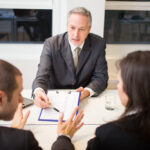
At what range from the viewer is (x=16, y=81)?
1196 millimetres

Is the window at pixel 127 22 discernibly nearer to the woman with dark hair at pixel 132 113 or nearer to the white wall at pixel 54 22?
the white wall at pixel 54 22

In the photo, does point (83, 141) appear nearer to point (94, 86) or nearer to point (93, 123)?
point (93, 123)

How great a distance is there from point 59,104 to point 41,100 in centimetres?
12

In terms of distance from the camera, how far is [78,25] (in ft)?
7.30

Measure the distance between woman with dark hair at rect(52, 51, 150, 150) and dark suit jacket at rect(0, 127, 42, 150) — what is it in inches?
12.0

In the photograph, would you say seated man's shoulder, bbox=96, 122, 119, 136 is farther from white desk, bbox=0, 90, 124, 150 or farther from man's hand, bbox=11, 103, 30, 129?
man's hand, bbox=11, 103, 30, 129

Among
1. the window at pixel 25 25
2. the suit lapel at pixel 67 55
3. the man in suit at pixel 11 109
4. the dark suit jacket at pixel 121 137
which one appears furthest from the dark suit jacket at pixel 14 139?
the window at pixel 25 25

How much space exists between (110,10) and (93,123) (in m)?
1.94

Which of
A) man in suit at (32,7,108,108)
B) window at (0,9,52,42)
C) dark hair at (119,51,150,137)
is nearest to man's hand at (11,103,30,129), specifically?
dark hair at (119,51,150,137)

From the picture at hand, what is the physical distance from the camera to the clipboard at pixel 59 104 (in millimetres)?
1680

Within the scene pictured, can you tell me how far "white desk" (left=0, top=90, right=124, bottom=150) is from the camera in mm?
1445

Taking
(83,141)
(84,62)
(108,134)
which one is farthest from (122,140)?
(84,62)

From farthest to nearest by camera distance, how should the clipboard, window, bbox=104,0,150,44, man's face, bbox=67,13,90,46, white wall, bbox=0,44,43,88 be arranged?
window, bbox=104,0,150,44 < white wall, bbox=0,44,43,88 < man's face, bbox=67,13,90,46 < the clipboard

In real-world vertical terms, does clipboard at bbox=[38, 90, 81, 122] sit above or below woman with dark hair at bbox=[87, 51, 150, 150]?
below
